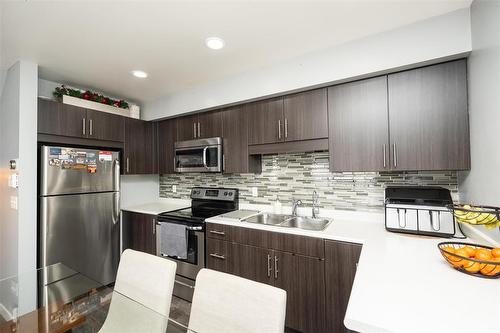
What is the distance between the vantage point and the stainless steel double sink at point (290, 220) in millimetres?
2279

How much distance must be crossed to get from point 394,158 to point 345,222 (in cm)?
73

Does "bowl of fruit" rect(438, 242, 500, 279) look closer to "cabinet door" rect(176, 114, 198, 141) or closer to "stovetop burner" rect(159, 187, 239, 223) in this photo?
"stovetop burner" rect(159, 187, 239, 223)

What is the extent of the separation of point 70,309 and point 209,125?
2.05 meters

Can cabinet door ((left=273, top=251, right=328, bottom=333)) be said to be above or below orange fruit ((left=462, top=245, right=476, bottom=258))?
below

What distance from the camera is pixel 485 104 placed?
1346 mm

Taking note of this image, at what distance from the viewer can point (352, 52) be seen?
1.90 meters

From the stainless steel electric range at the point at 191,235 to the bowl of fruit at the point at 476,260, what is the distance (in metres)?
1.95

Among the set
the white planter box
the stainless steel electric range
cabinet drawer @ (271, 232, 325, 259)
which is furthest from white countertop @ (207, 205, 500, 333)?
the white planter box

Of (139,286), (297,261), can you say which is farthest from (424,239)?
(139,286)

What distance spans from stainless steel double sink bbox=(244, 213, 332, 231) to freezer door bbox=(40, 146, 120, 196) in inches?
69.3

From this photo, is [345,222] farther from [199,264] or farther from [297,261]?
[199,264]

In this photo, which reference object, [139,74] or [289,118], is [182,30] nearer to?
[139,74]

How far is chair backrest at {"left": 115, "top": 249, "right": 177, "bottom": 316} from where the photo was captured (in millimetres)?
1238

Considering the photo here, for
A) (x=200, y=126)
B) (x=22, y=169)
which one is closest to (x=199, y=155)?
(x=200, y=126)
